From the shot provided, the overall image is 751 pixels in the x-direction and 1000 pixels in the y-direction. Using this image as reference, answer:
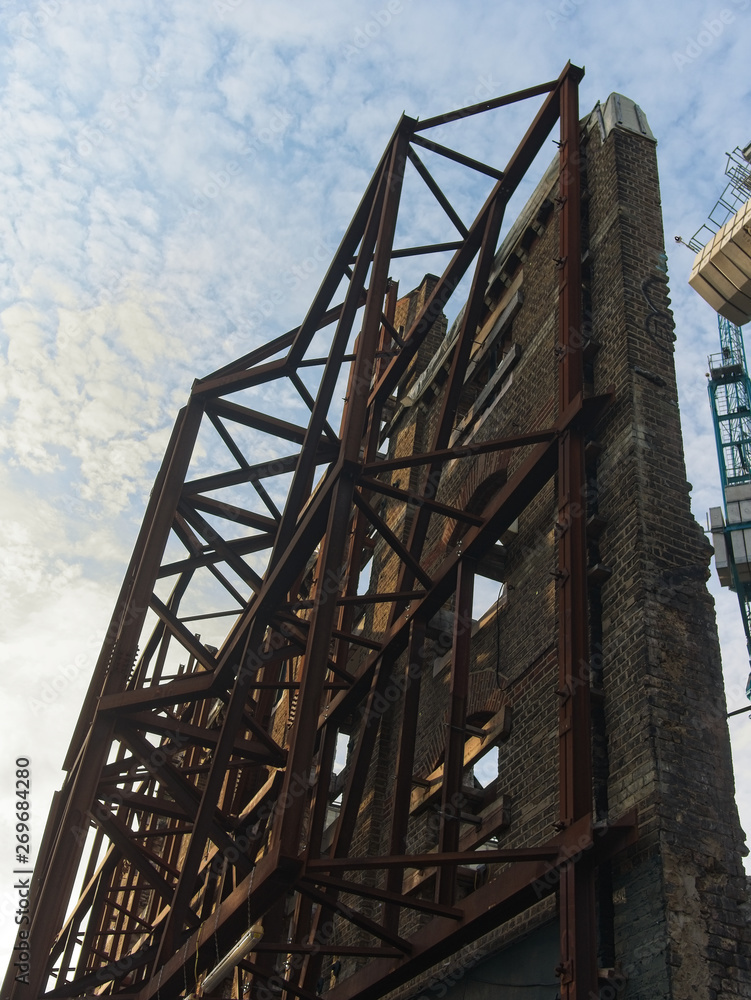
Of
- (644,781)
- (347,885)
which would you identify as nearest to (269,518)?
(347,885)

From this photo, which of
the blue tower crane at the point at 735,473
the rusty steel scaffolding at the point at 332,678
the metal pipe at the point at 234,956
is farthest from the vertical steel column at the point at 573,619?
the blue tower crane at the point at 735,473

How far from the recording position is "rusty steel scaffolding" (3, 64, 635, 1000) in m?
6.21

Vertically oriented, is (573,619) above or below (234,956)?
above

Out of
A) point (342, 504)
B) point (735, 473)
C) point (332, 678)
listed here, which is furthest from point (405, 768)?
→ point (735, 473)

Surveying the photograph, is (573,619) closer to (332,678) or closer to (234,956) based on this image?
(234,956)

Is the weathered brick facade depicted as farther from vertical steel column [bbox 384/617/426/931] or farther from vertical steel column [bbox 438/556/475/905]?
vertical steel column [bbox 384/617/426/931]

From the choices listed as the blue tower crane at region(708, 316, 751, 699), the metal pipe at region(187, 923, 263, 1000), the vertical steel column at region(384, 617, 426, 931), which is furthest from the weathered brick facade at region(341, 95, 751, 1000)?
the blue tower crane at region(708, 316, 751, 699)

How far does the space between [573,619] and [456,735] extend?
5.44ft

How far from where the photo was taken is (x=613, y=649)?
21.5ft

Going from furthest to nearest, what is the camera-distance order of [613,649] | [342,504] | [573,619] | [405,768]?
[405,768]
[342,504]
[613,649]
[573,619]

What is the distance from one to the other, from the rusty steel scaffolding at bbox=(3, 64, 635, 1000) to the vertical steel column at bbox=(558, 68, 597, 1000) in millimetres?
15

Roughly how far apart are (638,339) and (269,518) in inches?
176

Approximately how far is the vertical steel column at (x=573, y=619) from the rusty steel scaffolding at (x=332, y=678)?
15 mm

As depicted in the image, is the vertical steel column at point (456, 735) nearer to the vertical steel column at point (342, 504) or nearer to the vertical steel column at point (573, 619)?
the vertical steel column at point (342, 504)
